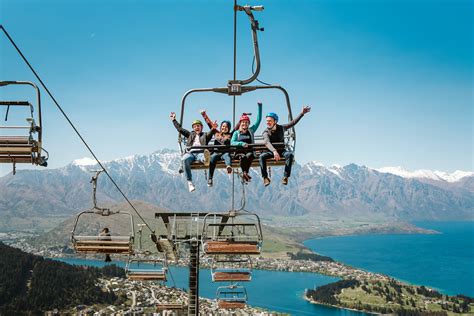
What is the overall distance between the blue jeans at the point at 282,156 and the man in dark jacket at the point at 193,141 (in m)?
0.97

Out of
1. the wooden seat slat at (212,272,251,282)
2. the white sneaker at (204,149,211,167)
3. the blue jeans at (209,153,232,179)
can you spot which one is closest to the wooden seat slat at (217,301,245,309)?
the wooden seat slat at (212,272,251,282)

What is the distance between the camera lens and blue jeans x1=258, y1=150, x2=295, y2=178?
8164mm

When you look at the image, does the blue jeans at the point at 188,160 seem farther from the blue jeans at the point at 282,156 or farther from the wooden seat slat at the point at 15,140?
the wooden seat slat at the point at 15,140

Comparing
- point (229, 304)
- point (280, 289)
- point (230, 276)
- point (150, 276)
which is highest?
point (230, 276)

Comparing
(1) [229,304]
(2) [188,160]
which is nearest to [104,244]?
(2) [188,160]

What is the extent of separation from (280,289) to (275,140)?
389 ft

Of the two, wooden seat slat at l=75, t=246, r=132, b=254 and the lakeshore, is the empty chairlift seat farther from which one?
the lakeshore

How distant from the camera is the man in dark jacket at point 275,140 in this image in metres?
8.13

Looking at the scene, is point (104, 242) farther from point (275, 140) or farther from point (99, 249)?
point (275, 140)

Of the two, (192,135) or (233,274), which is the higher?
(192,135)

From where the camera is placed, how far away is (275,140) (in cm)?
852

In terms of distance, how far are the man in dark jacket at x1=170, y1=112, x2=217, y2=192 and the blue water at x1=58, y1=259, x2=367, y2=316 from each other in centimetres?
7297

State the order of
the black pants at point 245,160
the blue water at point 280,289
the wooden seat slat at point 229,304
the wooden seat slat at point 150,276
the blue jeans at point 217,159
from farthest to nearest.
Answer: the blue water at point 280,289 → the wooden seat slat at point 150,276 → the wooden seat slat at point 229,304 → the black pants at point 245,160 → the blue jeans at point 217,159

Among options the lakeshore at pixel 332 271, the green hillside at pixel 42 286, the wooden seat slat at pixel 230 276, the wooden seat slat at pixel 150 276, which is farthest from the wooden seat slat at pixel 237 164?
the lakeshore at pixel 332 271
